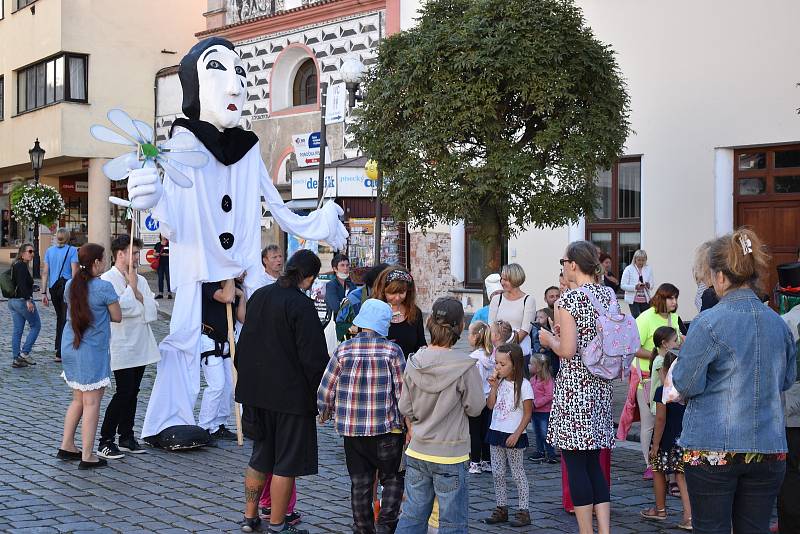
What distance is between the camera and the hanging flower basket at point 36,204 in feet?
91.0

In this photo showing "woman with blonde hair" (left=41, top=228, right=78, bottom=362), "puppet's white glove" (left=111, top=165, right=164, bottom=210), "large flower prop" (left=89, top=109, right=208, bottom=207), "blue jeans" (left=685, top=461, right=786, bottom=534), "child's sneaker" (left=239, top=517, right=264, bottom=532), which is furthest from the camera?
"woman with blonde hair" (left=41, top=228, right=78, bottom=362)

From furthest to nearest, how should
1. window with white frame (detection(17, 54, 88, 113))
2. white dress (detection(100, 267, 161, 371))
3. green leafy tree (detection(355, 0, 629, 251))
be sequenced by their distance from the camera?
1. window with white frame (detection(17, 54, 88, 113))
2. green leafy tree (detection(355, 0, 629, 251))
3. white dress (detection(100, 267, 161, 371))

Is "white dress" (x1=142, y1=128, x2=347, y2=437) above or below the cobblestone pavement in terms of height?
above

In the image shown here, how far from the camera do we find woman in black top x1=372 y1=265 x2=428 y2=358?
20.6 feet

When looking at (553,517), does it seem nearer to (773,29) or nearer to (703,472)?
(703,472)

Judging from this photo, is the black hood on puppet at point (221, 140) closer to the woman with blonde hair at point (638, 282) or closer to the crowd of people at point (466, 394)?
the crowd of people at point (466, 394)

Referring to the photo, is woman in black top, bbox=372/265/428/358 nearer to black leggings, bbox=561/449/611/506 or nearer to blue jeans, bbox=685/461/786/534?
black leggings, bbox=561/449/611/506

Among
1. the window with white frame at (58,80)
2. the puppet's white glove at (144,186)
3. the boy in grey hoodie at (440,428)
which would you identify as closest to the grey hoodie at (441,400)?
the boy in grey hoodie at (440,428)

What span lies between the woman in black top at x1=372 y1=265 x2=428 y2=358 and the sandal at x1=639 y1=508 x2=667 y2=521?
1978mm

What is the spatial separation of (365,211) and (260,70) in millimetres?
7420

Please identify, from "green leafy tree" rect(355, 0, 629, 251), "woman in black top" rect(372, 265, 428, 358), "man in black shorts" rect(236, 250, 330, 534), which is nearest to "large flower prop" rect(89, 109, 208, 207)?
"man in black shorts" rect(236, 250, 330, 534)

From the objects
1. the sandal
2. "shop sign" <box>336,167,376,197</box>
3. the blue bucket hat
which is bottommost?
the sandal

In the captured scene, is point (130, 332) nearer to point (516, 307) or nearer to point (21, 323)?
point (516, 307)

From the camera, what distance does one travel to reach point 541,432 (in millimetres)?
8641
